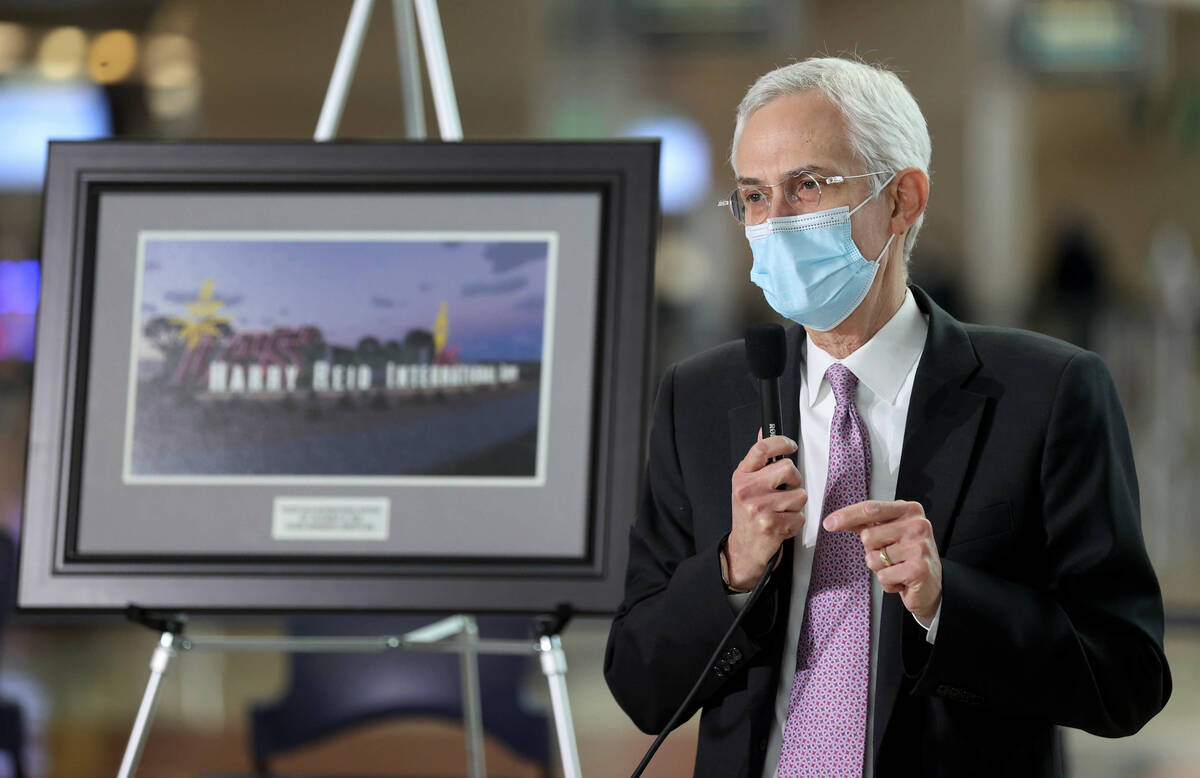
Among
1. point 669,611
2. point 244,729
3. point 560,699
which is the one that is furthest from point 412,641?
point 244,729

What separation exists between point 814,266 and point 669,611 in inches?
16.1

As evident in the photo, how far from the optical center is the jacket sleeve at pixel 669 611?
1.47m

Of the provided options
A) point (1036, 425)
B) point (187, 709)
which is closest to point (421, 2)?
point (1036, 425)

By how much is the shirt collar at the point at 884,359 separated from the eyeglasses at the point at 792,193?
17cm

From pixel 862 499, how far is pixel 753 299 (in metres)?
10.1

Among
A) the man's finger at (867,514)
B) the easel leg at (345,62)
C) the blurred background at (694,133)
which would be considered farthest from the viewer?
the blurred background at (694,133)

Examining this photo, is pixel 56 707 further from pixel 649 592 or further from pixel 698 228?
pixel 698 228

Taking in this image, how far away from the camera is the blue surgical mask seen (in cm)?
150

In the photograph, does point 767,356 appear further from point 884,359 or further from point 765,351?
point 884,359

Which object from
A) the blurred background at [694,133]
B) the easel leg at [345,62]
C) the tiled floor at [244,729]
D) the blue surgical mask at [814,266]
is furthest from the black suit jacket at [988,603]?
the blurred background at [694,133]

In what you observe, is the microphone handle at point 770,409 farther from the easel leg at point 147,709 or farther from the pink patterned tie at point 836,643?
the easel leg at point 147,709

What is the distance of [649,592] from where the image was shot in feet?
5.31

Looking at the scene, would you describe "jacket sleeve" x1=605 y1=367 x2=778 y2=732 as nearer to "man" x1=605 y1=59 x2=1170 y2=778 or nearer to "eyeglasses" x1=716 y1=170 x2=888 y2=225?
"man" x1=605 y1=59 x2=1170 y2=778

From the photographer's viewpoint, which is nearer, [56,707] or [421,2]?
[421,2]
